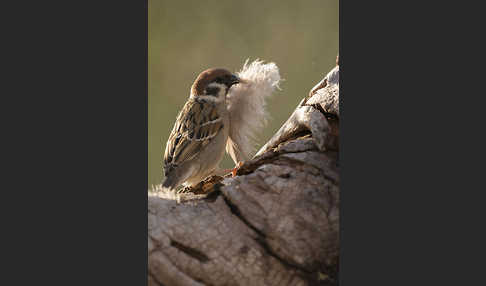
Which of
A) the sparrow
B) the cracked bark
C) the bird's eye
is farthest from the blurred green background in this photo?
the bird's eye

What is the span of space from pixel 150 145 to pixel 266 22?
0.72m

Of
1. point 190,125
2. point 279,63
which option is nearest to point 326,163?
point 279,63

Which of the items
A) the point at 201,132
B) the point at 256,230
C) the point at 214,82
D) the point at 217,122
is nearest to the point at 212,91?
the point at 214,82

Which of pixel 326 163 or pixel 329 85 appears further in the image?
pixel 329 85

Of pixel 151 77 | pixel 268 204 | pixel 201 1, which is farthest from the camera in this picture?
pixel 268 204

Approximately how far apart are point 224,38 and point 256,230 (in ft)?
2.72

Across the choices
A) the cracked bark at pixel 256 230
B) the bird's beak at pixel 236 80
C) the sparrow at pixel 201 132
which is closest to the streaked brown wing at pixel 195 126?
the sparrow at pixel 201 132

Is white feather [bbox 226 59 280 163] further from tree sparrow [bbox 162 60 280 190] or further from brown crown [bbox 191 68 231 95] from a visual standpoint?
brown crown [bbox 191 68 231 95]

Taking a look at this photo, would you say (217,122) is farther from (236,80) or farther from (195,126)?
(236,80)

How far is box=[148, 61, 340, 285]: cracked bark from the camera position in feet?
6.37

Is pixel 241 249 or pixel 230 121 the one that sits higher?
pixel 230 121

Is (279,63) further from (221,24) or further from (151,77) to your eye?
(151,77)

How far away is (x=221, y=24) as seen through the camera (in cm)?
199

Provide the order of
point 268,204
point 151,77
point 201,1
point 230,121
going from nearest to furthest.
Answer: point 151,77, point 201,1, point 268,204, point 230,121
